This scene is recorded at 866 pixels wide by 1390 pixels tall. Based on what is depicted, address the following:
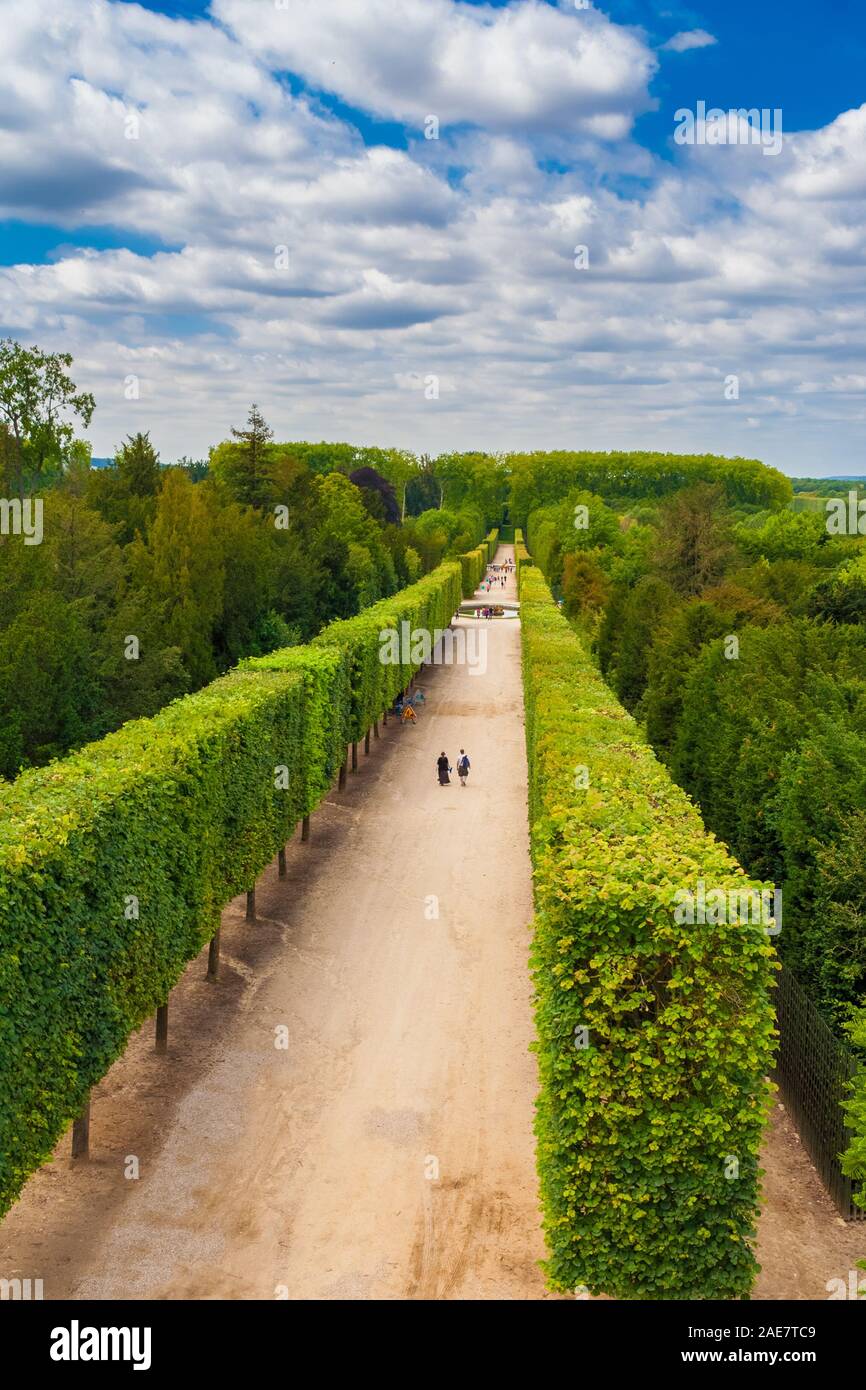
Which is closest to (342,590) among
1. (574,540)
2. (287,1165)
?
(574,540)

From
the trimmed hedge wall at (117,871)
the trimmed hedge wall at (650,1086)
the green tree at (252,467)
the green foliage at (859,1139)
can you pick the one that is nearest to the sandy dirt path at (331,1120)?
the trimmed hedge wall at (117,871)

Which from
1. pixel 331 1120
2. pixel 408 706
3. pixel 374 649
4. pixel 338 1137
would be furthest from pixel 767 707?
pixel 408 706

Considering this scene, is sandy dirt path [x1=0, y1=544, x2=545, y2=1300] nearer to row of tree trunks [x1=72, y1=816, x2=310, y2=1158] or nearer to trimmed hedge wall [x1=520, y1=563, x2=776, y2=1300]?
row of tree trunks [x1=72, y1=816, x2=310, y2=1158]

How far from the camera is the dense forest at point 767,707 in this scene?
667 inches

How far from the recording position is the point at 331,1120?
17.0 meters

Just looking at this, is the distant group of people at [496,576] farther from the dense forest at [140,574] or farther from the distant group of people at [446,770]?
the distant group of people at [446,770]

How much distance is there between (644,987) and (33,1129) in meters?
7.19

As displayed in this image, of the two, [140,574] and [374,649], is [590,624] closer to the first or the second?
[374,649]

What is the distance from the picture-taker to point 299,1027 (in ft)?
66.6

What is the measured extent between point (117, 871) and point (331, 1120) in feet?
17.5

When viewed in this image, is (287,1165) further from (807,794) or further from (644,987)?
(807,794)

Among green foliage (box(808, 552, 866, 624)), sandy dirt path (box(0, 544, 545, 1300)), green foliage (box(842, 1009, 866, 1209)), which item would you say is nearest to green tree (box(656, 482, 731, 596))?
green foliage (box(808, 552, 866, 624))

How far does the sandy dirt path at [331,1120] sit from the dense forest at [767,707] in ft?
17.8

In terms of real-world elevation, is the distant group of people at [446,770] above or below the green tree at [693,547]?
below
